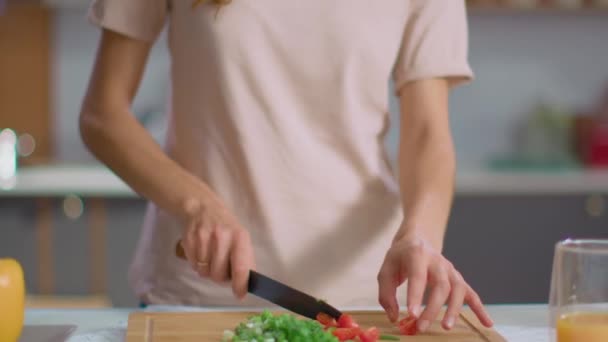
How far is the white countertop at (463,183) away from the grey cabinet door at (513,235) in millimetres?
32

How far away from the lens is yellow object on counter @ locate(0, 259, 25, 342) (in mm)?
1038

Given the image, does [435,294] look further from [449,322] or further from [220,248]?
[220,248]

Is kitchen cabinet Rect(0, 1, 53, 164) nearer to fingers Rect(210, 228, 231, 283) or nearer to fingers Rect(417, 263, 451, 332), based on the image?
fingers Rect(210, 228, 231, 283)

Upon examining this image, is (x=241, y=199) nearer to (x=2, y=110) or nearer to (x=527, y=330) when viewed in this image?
(x=527, y=330)

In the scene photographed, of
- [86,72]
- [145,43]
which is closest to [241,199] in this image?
[145,43]

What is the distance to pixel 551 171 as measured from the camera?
3.31 metres

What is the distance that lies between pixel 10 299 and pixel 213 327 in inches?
9.3

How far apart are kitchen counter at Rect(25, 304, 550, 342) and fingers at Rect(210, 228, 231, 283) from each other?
0.13 m

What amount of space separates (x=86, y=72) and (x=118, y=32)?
2.25m

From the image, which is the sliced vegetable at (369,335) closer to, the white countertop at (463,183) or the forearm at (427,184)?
the forearm at (427,184)

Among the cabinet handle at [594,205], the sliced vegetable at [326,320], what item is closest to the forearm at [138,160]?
the sliced vegetable at [326,320]

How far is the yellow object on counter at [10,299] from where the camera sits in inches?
40.9

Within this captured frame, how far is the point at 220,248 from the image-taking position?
1163mm

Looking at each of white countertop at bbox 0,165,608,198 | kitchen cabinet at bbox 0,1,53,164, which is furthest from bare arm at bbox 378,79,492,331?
kitchen cabinet at bbox 0,1,53,164
